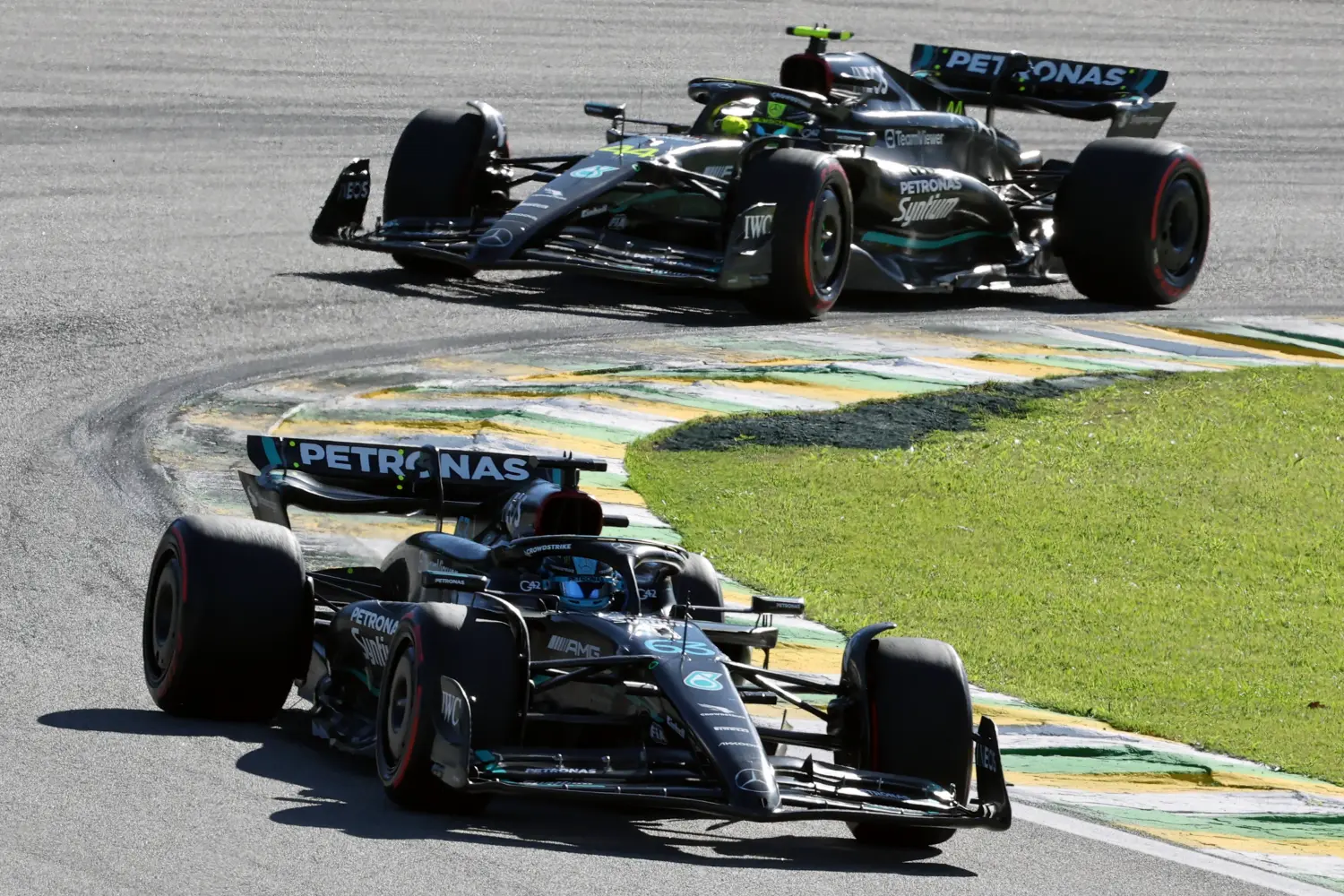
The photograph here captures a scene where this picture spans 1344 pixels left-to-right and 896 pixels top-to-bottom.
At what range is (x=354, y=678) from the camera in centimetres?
768

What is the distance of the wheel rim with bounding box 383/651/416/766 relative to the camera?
22.2 ft

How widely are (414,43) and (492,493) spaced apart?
2043 centimetres

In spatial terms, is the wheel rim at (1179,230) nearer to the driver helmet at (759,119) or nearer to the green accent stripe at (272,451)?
the driver helmet at (759,119)

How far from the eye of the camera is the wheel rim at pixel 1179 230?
17484 mm

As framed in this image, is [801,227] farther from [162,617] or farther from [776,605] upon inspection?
[162,617]

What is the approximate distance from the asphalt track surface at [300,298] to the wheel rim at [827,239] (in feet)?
1.78

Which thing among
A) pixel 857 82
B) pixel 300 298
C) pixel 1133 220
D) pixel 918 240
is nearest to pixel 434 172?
pixel 300 298

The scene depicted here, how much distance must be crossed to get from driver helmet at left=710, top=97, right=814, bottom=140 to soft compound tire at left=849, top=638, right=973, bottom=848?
9628 millimetres

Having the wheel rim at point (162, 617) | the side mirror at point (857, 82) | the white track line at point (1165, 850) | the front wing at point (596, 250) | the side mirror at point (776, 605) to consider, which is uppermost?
the side mirror at point (857, 82)

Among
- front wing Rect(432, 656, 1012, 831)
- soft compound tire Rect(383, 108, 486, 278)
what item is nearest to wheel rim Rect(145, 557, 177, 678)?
front wing Rect(432, 656, 1012, 831)

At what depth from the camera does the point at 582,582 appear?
7.49 m

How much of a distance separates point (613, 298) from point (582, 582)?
901cm

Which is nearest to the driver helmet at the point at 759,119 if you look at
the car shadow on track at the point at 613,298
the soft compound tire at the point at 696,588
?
the car shadow on track at the point at 613,298

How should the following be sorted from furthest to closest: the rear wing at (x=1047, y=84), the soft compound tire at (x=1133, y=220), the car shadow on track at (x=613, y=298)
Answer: the rear wing at (x=1047, y=84) < the soft compound tire at (x=1133, y=220) < the car shadow on track at (x=613, y=298)
